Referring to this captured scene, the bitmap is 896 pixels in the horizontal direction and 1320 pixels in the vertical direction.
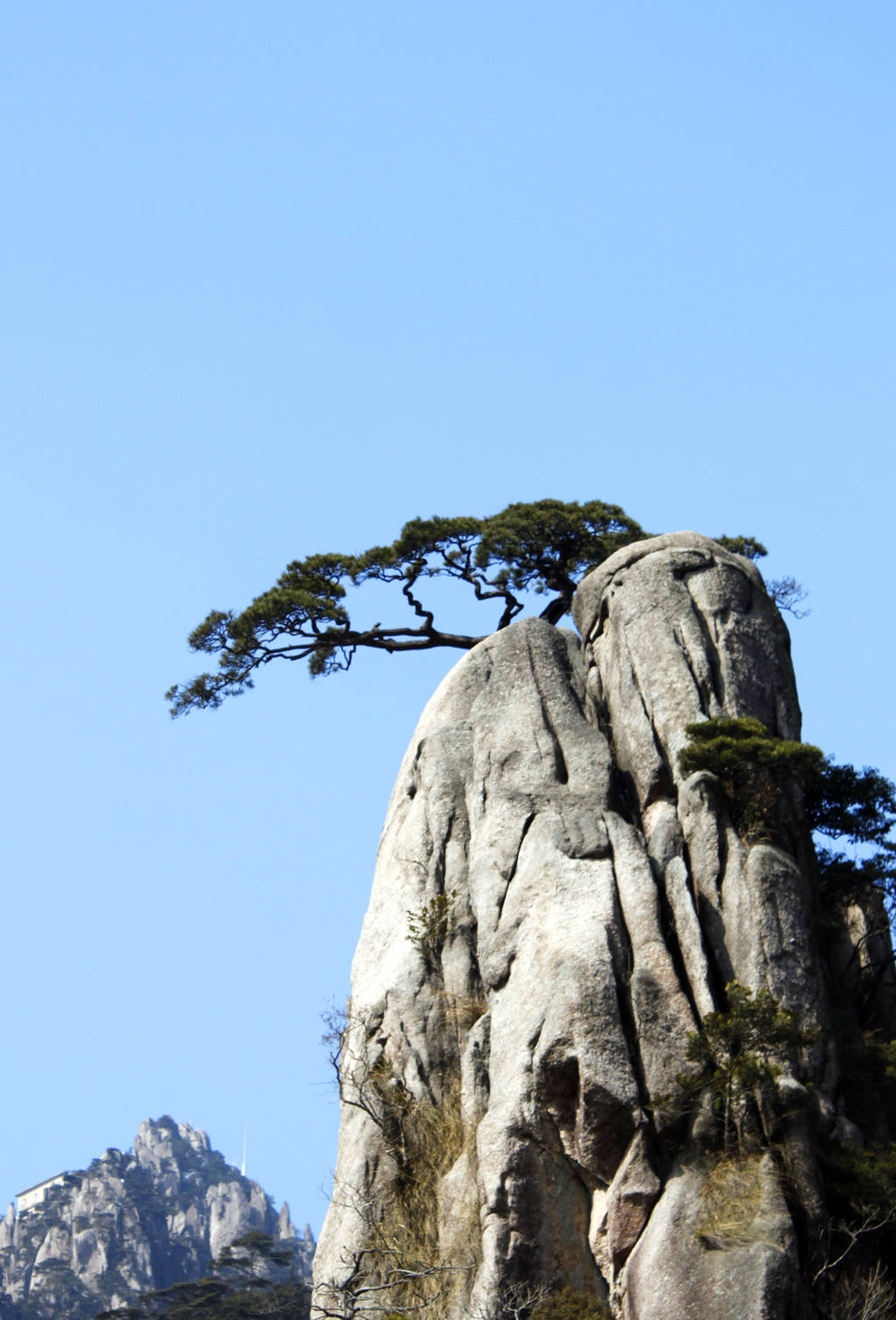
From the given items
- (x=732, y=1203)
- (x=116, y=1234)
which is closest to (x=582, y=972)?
(x=732, y=1203)

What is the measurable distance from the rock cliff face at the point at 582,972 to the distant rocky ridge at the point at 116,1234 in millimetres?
79652

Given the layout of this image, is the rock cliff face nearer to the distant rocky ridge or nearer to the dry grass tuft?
the dry grass tuft

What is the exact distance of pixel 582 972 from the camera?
2425 centimetres

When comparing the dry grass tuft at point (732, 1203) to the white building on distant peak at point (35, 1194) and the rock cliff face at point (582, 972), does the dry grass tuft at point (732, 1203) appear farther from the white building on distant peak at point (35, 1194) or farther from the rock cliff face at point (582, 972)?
the white building on distant peak at point (35, 1194)

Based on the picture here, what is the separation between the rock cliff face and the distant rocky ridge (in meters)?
79.7

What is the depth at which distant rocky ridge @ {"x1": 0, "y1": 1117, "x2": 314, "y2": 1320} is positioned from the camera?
10025 centimetres

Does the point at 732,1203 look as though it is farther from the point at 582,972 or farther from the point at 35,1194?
the point at 35,1194

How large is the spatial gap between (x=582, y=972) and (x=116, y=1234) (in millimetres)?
94146

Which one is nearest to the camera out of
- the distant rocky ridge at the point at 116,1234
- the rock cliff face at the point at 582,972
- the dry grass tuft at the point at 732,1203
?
the dry grass tuft at the point at 732,1203

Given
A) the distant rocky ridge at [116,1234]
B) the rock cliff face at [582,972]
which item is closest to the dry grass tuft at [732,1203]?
the rock cliff face at [582,972]

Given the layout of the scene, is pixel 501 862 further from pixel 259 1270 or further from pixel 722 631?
pixel 259 1270

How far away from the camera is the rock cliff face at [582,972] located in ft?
74.6

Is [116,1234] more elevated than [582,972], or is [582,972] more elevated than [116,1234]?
[116,1234]

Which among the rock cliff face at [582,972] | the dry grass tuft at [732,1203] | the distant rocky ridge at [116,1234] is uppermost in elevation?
the distant rocky ridge at [116,1234]
